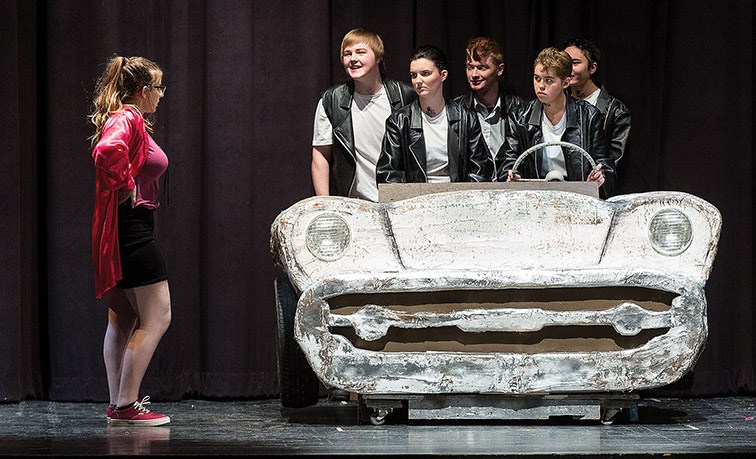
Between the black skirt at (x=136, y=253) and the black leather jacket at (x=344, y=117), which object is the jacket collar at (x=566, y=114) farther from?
the black skirt at (x=136, y=253)

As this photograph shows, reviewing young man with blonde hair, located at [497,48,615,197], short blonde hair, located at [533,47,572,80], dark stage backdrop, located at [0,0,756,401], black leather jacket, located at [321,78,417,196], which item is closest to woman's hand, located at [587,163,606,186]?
young man with blonde hair, located at [497,48,615,197]

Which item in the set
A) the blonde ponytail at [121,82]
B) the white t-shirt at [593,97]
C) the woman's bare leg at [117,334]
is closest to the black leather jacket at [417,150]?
the white t-shirt at [593,97]

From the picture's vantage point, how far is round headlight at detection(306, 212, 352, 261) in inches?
156

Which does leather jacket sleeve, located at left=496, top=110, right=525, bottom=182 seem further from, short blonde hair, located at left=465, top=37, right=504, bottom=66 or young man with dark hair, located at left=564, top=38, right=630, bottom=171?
young man with dark hair, located at left=564, top=38, right=630, bottom=171

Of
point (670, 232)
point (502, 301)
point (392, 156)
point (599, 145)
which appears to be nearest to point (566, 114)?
point (599, 145)

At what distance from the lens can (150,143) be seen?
4289 millimetres

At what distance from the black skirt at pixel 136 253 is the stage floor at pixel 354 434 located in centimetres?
54

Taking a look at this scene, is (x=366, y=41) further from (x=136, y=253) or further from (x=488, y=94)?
(x=136, y=253)

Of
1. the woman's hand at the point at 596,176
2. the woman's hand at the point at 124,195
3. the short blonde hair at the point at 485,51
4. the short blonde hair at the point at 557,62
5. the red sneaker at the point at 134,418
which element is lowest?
the red sneaker at the point at 134,418

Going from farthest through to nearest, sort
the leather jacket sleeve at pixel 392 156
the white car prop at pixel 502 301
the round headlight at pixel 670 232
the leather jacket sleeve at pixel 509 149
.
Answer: the leather jacket sleeve at pixel 509 149, the leather jacket sleeve at pixel 392 156, the round headlight at pixel 670 232, the white car prop at pixel 502 301

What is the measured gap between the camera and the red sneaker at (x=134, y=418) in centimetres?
420

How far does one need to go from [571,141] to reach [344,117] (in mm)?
965

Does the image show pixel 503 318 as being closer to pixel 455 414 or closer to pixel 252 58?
pixel 455 414

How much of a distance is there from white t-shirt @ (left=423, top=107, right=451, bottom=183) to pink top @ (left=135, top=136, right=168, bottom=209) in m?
1.10
